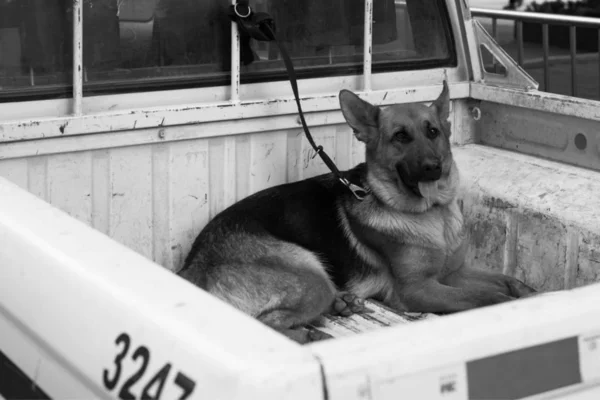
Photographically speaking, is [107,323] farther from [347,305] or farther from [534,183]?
[534,183]

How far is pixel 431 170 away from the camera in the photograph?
3.69 m

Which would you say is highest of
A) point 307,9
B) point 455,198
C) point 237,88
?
point 307,9

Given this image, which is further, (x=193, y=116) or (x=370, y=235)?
(x=370, y=235)

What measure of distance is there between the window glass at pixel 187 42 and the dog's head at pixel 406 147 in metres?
0.31

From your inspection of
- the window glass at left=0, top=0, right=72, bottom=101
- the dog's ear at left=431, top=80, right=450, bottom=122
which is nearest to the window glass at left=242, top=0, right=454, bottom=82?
the dog's ear at left=431, top=80, right=450, bottom=122

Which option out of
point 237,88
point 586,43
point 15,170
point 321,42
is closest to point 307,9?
point 321,42

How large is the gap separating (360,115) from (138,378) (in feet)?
7.56

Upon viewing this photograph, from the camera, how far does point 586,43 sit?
13930 millimetres

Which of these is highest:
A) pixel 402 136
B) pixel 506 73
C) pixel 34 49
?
pixel 34 49

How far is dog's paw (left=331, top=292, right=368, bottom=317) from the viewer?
12.2 ft

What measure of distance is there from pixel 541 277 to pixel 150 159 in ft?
5.39

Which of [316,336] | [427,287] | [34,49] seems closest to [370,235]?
[427,287]

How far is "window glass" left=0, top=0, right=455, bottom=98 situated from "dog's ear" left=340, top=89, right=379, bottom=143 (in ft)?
Result: 0.97

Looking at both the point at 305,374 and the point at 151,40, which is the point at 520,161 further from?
the point at 305,374
